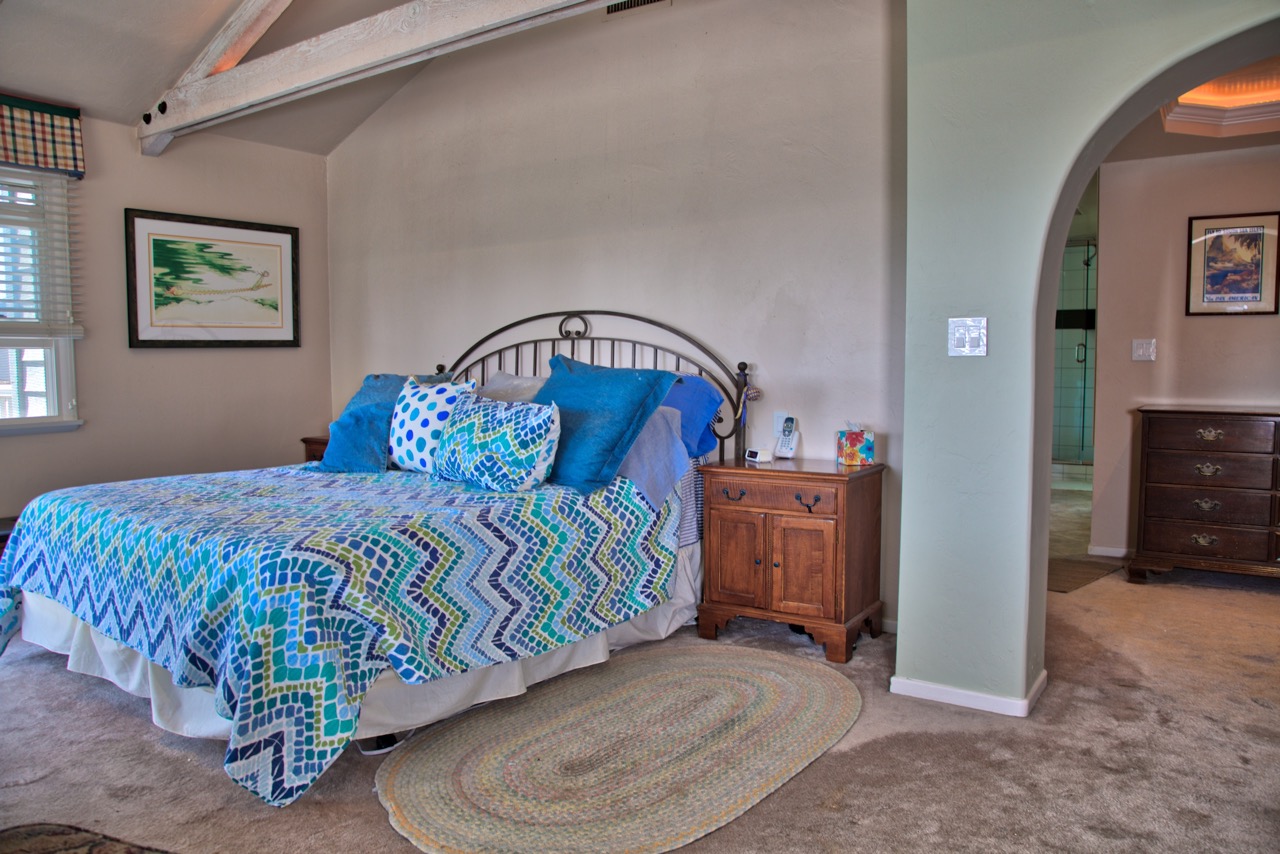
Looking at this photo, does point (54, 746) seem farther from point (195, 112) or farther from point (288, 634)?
point (195, 112)

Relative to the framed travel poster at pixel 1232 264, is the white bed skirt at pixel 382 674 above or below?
below

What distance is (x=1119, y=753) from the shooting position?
8.02ft

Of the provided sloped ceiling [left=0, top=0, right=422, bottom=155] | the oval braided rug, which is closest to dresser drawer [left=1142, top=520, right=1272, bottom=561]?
the oval braided rug

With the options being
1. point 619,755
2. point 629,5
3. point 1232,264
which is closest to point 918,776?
point 619,755

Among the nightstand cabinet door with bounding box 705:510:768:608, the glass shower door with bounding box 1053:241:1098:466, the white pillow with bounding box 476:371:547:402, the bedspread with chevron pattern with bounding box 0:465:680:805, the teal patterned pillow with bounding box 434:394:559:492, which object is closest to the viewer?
the bedspread with chevron pattern with bounding box 0:465:680:805

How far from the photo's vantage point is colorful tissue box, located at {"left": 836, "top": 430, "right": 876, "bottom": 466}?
3.44 metres

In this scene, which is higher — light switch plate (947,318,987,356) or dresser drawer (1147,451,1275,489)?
light switch plate (947,318,987,356)

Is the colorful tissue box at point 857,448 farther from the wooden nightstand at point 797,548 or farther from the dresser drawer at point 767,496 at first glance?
the dresser drawer at point 767,496

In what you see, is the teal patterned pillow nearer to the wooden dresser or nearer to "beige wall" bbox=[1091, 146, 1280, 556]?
the wooden dresser

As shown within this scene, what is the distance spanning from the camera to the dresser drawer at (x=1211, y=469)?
4215 mm

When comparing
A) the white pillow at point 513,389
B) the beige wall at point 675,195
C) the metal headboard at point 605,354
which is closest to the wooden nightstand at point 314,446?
the beige wall at point 675,195

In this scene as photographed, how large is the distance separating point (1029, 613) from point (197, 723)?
2.41m

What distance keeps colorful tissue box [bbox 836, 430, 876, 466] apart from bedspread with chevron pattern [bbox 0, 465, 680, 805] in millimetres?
663

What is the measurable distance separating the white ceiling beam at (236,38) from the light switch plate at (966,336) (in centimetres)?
323
